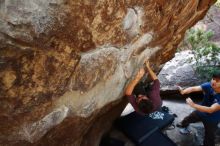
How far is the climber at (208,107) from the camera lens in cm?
556

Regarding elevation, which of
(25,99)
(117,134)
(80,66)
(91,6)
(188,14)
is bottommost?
(117,134)

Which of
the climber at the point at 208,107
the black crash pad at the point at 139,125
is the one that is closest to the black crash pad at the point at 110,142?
the black crash pad at the point at 139,125

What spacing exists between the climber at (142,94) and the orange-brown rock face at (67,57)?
0.20 m

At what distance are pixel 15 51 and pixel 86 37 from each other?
0.89 m

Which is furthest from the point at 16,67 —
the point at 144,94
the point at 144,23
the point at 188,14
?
the point at 188,14

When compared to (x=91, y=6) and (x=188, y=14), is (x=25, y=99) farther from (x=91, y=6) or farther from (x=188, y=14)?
(x=188, y=14)

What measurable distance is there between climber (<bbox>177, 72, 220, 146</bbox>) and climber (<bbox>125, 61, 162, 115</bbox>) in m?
0.68

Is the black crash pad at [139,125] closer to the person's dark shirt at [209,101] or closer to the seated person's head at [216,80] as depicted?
the person's dark shirt at [209,101]

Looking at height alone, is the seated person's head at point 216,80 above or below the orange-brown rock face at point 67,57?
below

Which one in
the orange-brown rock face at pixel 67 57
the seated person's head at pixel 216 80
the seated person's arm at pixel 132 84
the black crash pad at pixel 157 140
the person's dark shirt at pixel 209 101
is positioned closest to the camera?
the orange-brown rock face at pixel 67 57

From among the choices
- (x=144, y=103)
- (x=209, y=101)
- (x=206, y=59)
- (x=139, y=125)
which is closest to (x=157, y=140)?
(x=139, y=125)

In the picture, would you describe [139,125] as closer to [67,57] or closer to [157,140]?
[157,140]

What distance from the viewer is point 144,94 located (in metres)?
5.37

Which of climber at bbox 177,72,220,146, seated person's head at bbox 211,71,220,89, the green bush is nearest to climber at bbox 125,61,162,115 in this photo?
climber at bbox 177,72,220,146
